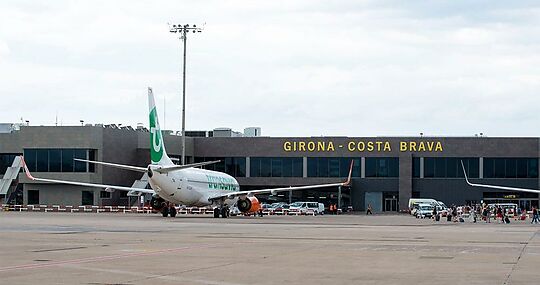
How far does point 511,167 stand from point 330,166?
830 inches

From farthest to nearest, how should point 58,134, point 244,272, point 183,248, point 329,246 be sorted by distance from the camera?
point 58,134 → point 329,246 → point 183,248 → point 244,272

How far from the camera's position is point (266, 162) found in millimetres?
117062

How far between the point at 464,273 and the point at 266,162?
308 feet

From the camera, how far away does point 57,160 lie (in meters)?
101

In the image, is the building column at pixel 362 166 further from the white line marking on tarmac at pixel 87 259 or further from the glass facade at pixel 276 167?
the white line marking on tarmac at pixel 87 259

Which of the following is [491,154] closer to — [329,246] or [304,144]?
[304,144]

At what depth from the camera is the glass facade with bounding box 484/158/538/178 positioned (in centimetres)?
11319

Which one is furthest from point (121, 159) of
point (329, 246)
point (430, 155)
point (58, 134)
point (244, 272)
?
point (244, 272)

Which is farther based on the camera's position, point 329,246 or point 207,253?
point 329,246

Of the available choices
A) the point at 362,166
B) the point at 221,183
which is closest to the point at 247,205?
the point at 221,183

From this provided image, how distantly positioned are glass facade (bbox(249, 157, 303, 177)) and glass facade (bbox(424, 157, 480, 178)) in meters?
15.2

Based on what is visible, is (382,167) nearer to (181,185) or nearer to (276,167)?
(276,167)

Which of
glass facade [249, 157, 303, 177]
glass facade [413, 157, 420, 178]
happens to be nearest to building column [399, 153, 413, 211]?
glass facade [413, 157, 420, 178]

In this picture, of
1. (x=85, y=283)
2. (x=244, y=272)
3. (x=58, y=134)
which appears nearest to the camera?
(x=85, y=283)
